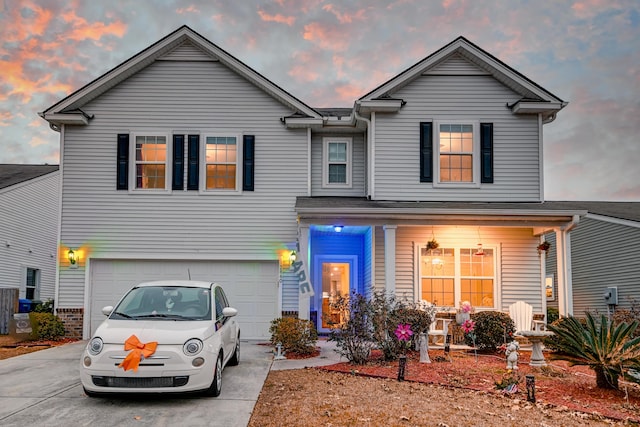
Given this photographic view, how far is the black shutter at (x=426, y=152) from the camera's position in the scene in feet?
46.3

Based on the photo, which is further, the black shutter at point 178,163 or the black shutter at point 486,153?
the black shutter at point 178,163

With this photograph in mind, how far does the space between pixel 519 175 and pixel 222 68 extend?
7.81 meters

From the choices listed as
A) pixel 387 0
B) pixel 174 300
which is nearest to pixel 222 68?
pixel 387 0

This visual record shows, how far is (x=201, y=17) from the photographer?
17172 millimetres

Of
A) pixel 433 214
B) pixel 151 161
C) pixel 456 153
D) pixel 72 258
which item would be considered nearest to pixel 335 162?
pixel 456 153

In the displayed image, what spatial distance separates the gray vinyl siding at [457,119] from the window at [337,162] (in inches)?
50.4

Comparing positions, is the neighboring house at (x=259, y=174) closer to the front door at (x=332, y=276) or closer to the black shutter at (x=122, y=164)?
the black shutter at (x=122, y=164)

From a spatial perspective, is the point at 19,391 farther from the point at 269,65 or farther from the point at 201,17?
the point at 269,65

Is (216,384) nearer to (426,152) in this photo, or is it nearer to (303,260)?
(303,260)

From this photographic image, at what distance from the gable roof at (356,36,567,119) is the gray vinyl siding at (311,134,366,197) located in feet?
5.42

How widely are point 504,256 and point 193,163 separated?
7948 mm

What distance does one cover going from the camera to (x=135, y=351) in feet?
22.0

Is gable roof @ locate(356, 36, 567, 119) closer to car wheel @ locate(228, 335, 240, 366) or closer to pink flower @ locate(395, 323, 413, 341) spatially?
pink flower @ locate(395, 323, 413, 341)

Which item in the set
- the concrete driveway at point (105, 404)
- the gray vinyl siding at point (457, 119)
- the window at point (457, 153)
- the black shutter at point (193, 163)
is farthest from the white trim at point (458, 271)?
the concrete driveway at point (105, 404)
